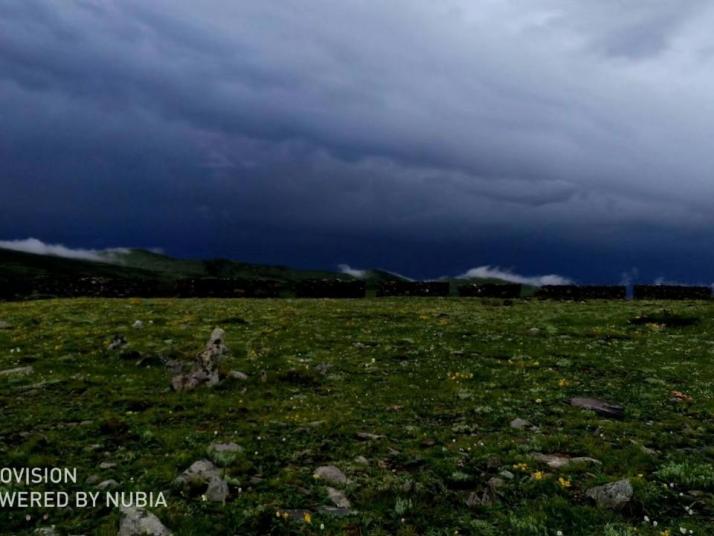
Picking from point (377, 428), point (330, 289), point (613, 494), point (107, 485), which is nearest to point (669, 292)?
point (330, 289)

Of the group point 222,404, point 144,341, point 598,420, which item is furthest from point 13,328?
point 598,420

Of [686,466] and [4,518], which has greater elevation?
[686,466]

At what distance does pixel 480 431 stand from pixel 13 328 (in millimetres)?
25098

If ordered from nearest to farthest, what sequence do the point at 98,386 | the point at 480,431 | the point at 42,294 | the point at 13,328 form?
the point at 480,431
the point at 98,386
the point at 13,328
the point at 42,294

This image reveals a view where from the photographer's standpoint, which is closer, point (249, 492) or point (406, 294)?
point (249, 492)

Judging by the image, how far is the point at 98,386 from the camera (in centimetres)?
1653

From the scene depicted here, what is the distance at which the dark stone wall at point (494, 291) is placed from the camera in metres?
56.9

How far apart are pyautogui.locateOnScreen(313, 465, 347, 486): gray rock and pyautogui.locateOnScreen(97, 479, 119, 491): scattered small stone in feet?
11.4

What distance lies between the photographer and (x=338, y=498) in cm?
938

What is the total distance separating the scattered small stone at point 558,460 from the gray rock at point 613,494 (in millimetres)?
1264

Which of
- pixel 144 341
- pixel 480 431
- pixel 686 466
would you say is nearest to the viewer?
pixel 686 466

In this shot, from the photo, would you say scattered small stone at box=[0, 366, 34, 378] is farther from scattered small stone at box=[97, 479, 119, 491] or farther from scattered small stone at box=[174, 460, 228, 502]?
scattered small stone at box=[174, 460, 228, 502]

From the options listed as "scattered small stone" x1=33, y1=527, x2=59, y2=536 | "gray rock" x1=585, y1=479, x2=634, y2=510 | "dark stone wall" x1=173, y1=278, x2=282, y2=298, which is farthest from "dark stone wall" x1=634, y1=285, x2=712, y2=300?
"scattered small stone" x1=33, y1=527, x2=59, y2=536

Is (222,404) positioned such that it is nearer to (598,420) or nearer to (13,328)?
(598,420)
